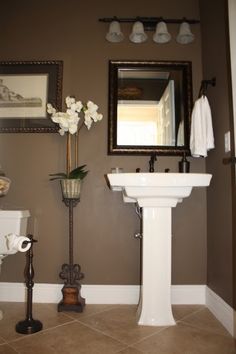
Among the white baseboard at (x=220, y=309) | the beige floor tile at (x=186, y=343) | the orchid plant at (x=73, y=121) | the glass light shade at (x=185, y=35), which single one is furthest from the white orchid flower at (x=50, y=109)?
the white baseboard at (x=220, y=309)

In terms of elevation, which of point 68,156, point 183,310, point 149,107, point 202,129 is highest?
point 149,107

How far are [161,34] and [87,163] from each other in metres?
1.11

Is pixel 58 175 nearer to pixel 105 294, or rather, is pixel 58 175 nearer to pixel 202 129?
pixel 105 294

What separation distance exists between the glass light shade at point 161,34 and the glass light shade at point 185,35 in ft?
0.28

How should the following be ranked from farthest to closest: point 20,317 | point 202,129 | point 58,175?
1. point 58,175
2. point 202,129
3. point 20,317

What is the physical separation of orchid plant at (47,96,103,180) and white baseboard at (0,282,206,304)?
80cm

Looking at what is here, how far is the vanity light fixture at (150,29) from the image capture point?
76.4 inches

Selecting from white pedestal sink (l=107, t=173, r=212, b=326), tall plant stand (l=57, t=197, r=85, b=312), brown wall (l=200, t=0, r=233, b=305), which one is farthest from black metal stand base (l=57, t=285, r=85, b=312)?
brown wall (l=200, t=0, r=233, b=305)

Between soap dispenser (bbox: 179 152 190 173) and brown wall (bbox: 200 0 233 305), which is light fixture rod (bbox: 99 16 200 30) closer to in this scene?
brown wall (bbox: 200 0 233 305)

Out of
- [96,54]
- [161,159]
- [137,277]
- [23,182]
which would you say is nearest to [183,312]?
[137,277]

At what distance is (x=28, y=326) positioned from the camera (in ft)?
4.65

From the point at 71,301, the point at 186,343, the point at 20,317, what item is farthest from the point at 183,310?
the point at 20,317

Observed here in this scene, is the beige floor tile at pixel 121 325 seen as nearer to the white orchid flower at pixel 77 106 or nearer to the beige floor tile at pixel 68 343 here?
the beige floor tile at pixel 68 343

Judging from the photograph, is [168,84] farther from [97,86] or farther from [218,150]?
[218,150]
